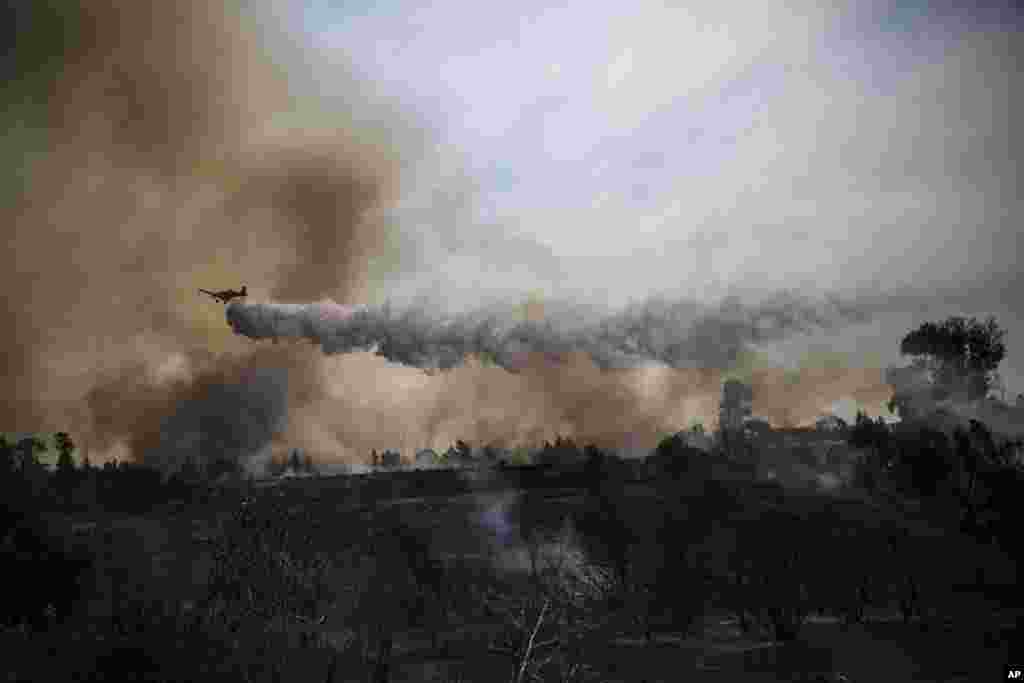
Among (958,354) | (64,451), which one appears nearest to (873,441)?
(958,354)

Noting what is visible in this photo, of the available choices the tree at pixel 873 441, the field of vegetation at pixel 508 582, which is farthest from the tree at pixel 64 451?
the tree at pixel 873 441

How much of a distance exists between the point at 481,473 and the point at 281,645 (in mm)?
67377

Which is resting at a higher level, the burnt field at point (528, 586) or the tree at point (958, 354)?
the tree at point (958, 354)

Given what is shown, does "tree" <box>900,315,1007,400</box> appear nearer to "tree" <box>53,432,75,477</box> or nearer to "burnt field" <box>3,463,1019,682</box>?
"burnt field" <box>3,463,1019,682</box>

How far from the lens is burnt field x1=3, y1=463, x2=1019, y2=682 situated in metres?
43.0

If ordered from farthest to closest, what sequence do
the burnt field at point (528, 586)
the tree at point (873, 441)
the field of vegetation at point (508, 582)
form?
1. the tree at point (873, 441)
2. the field of vegetation at point (508, 582)
3. the burnt field at point (528, 586)

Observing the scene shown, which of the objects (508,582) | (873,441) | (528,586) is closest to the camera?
(528,586)

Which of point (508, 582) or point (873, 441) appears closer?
point (508, 582)

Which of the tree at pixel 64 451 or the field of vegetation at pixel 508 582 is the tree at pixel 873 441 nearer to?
the field of vegetation at pixel 508 582

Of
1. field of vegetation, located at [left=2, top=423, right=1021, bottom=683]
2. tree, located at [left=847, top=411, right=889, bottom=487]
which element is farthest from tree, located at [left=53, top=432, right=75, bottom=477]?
tree, located at [left=847, top=411, right=889, bottom=487]

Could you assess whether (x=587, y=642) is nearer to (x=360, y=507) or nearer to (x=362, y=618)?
(x=362, y=618)

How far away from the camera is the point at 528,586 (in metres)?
76.8

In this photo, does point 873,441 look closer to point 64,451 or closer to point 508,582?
point 508,582

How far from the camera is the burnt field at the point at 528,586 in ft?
141
